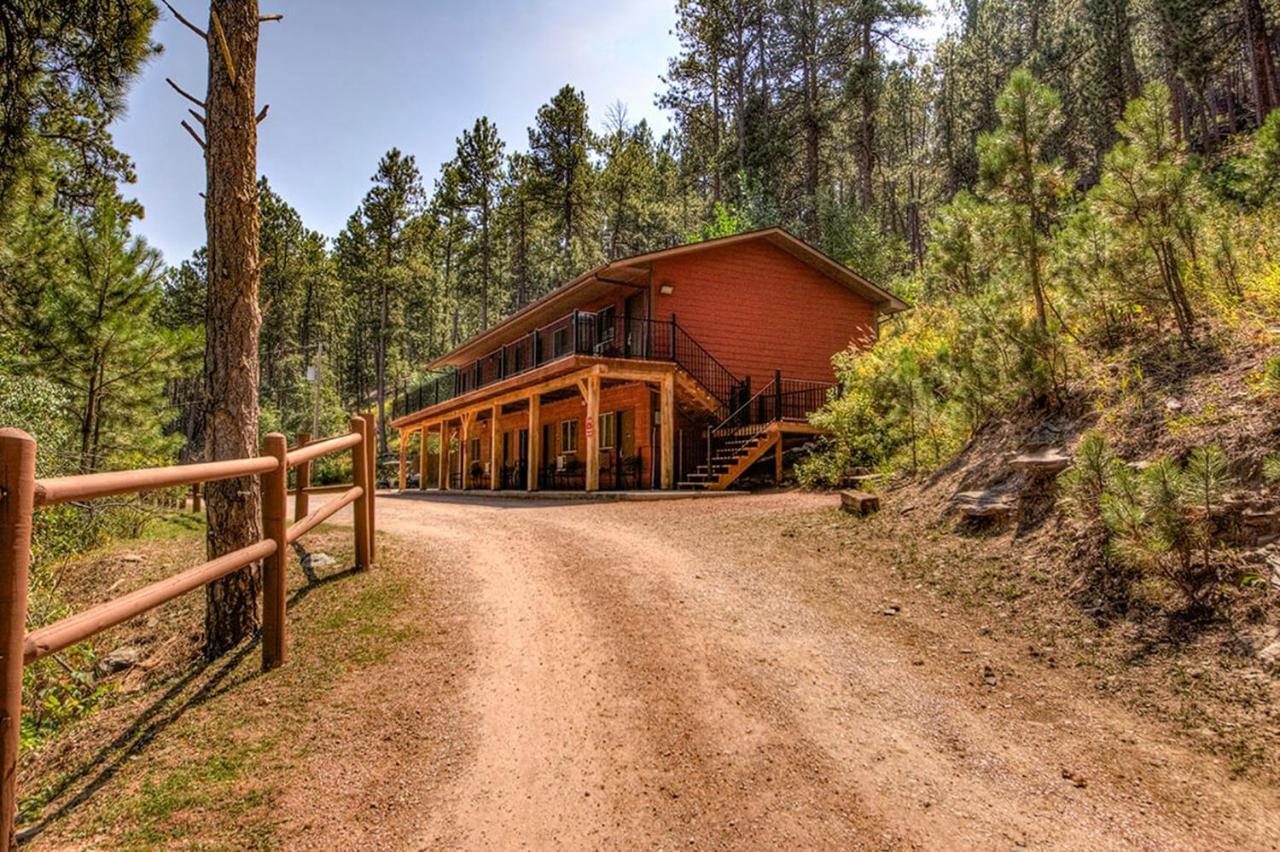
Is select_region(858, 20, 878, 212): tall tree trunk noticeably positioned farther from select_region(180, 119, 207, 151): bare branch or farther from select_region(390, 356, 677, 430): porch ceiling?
select_region(180, 119, 207, 151): bare branch

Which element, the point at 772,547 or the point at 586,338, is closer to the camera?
the point at 772,547

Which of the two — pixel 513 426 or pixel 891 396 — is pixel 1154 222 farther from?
pixel 513 426

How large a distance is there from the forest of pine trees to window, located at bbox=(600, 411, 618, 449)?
787 centimetres

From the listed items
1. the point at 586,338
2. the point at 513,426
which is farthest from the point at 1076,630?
the point at 513,426

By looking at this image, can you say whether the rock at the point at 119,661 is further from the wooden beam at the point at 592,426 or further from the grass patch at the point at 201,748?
the wooden beam at the point at 592,426

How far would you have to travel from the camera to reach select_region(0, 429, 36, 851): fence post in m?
1.86

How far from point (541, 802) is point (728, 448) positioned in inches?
455

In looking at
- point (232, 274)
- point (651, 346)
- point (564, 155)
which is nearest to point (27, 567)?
point (232, 274)

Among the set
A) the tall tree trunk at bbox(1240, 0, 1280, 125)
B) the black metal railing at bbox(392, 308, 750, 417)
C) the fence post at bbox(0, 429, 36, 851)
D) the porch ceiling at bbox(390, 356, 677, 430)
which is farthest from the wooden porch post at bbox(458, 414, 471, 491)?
the tall tree trunk at bbox(1240, 0, 1280, 125)

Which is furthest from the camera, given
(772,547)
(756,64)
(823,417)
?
(756,64)

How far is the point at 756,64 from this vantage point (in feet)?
98.5

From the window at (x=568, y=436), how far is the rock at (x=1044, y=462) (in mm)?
13987

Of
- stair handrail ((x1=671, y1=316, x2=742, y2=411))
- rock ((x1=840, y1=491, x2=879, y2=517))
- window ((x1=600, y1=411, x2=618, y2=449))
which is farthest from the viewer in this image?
window ((x1=600, y1=411, x2=618, y2=449))

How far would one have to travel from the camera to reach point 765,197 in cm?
2672
